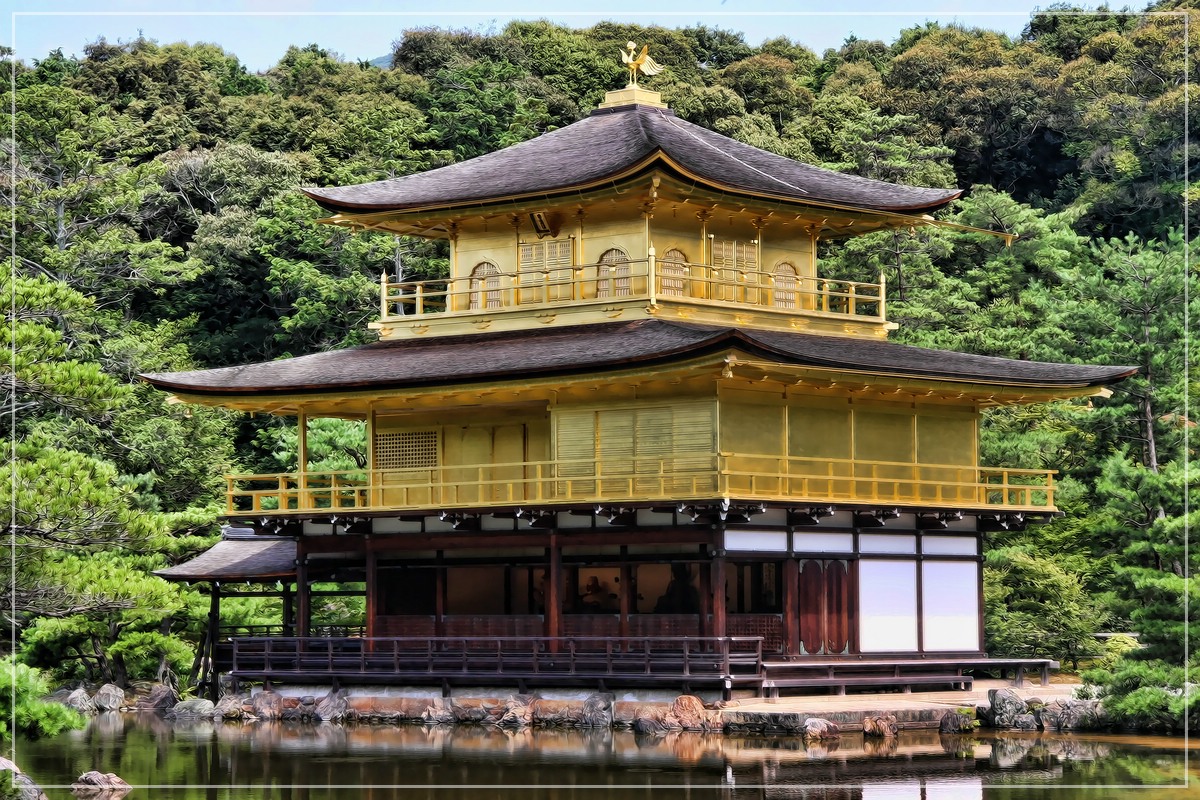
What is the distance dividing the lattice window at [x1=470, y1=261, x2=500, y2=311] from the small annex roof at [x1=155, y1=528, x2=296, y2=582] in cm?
662

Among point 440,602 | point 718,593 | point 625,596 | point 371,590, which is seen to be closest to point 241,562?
point 371,590

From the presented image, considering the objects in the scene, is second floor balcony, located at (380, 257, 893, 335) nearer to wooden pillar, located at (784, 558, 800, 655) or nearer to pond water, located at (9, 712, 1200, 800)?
wooden pillar, located at (784, 558, 800, 655)

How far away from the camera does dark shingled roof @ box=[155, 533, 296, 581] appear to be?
4228 cm

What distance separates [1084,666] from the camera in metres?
45.7

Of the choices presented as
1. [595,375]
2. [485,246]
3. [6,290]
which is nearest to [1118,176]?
[485,246]

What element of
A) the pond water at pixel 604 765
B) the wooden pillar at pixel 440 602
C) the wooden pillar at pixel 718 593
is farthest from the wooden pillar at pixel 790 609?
the wooden pillar at pixel 440 602

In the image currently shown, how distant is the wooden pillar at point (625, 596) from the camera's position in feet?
124

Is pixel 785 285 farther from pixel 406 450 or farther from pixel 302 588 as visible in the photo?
pixel 302 588

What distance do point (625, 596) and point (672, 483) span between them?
2.56 meters

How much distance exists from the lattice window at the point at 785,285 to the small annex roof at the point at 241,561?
11857 mm

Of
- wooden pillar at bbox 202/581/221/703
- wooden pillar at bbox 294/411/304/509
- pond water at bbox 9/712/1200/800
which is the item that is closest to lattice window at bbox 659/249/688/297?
wooden pillar at bbox 294/411/304/509

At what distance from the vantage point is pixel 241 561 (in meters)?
43.2

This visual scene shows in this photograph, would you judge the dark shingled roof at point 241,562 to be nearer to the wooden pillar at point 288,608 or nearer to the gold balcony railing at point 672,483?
the wooden pillar at point 288,608

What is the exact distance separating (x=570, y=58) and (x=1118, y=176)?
2288 centimetres
